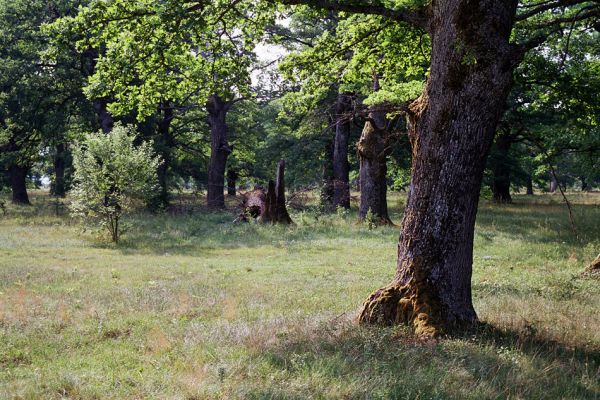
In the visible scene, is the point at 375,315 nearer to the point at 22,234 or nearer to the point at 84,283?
the point at 84,283

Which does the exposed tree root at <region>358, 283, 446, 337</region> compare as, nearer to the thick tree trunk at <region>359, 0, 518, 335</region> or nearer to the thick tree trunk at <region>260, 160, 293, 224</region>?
the thick tree trunk at <region>359, 0, 518, 335</region>

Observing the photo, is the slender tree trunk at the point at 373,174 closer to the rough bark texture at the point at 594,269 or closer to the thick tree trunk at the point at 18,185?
the rough bark texture at the point at 594,269

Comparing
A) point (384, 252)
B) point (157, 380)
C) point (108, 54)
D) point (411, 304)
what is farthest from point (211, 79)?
point (384, 252)

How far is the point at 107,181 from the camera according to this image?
1952 cm

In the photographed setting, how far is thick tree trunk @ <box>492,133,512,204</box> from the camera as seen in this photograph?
30438 millimetres

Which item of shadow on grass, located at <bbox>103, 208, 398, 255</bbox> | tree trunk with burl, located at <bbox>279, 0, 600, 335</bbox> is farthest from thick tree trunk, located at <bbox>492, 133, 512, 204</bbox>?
tree trunk with burl, located at <bbox>279, 0, 600, 335</bbox>

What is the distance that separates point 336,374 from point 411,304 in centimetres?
195

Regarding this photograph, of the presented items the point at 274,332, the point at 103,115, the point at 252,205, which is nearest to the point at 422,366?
the point at 274,332

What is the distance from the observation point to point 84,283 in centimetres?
1050

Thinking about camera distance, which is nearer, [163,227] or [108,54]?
[108,54]

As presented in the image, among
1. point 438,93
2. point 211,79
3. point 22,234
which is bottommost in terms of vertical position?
point 22,234

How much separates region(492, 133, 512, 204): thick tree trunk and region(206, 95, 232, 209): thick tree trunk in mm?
16492

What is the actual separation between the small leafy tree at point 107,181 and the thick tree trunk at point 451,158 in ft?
49.3

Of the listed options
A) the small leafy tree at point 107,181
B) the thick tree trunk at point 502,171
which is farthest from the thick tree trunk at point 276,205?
the thick tree trunk at point 502,171
